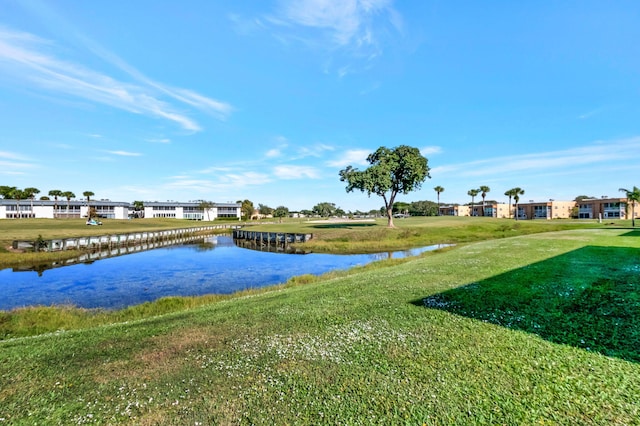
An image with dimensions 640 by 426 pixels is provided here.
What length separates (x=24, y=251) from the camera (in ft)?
128

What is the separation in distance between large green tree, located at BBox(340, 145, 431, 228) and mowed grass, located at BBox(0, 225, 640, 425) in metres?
47.1

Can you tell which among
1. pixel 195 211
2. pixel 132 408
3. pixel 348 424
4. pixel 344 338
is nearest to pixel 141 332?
pixel 132 408

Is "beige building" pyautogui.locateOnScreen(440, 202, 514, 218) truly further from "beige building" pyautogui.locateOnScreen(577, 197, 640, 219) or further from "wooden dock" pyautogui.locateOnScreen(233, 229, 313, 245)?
"wooden dock" pyautogui.locateOnScreen(233, 229, 313, 245)

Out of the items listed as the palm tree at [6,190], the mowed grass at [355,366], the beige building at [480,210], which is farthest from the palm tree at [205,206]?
the mowed grass at [355,366]

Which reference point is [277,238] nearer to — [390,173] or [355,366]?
[390,173]

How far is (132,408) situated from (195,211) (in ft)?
566

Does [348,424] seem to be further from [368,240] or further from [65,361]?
[368,240]

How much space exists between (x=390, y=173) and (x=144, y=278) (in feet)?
151

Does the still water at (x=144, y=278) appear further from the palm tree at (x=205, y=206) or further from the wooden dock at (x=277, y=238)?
the palm tree at (x=205, y=206)

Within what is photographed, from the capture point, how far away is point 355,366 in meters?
6.10

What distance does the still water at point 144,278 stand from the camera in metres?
21.1

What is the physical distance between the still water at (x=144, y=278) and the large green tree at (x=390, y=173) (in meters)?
21.1

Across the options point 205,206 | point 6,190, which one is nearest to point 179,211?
point 205,206

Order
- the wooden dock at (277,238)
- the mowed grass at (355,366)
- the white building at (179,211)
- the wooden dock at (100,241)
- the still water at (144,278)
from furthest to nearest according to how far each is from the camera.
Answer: the white building at (179,211), the wooden dock at (277,238), the wooden dock at (100,241), the still water at (144,278), the mowed grass at (355,366)
